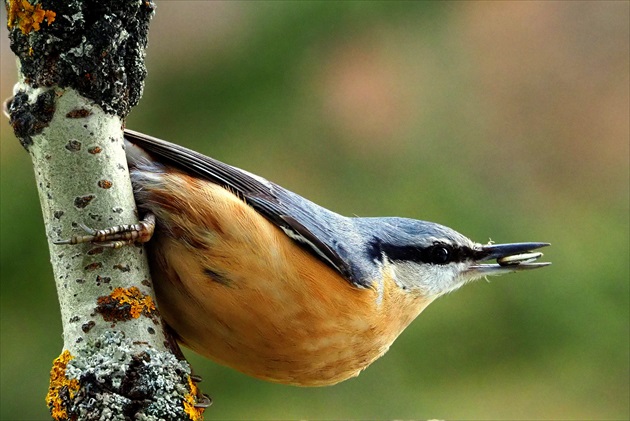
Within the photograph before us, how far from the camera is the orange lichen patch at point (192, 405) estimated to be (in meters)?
1.89

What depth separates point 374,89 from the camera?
4742mm

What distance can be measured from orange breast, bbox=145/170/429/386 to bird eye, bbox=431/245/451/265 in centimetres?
52

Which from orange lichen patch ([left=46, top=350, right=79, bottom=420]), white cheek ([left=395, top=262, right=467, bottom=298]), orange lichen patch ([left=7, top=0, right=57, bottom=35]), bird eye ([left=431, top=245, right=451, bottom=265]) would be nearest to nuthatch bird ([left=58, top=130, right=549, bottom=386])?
white cheek ([left=395, top=262, right=467, bottom=298])

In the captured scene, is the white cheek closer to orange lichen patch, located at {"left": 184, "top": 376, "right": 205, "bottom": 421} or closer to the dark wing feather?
the dark wing feather

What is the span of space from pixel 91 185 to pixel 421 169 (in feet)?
9.64

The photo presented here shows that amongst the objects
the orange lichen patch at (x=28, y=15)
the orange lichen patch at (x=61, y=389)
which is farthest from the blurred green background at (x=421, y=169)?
the orange lichen patch at (x=28, y=15)

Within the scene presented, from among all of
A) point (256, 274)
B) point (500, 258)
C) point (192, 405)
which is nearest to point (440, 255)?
point (500, 258)

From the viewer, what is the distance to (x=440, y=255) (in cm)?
299

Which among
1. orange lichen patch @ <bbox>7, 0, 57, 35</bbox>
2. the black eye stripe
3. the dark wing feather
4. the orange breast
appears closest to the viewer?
orange lichen patch @ <bbox>7, 0, 57, 35</bbox>

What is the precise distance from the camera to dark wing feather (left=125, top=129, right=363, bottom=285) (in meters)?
2.43

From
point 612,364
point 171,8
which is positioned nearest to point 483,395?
point 612,364

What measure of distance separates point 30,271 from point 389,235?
172cm

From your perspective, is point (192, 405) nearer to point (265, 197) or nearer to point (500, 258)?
point (265, 197)

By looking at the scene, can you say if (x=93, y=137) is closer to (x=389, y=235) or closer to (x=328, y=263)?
(x=328, y=263)
